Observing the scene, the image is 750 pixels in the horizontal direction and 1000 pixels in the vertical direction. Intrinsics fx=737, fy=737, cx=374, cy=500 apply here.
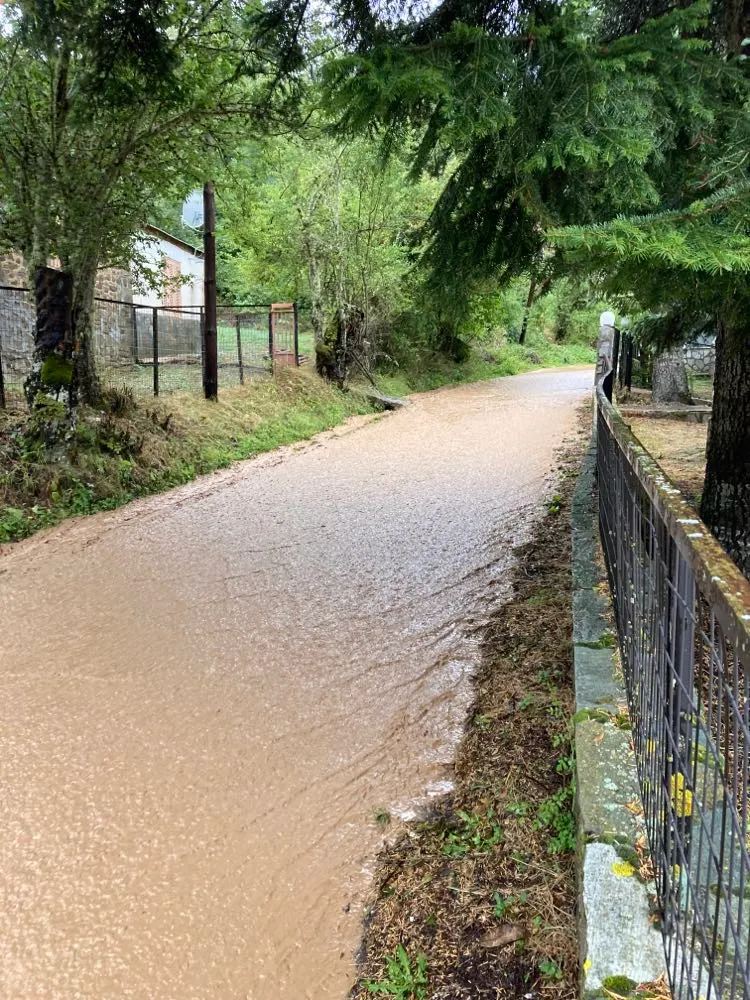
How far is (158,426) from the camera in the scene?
1102 cm

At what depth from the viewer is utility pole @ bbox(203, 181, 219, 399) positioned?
12594mm

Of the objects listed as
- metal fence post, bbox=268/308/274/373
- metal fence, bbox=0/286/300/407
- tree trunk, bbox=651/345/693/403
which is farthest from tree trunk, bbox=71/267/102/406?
tree trunk, bbox=651/345/693/403

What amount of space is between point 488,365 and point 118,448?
861 inches

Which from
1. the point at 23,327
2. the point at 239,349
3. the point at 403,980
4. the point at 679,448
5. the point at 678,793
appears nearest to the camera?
the point at 678,793

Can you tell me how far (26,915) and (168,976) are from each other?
68 centimetres

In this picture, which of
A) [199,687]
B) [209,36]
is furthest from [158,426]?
[199,687]

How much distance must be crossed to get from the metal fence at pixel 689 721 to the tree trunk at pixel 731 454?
7.74 feet

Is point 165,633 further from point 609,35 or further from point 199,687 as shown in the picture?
point 609,35

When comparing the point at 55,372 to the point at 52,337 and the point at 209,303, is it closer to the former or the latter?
the point at 52,337

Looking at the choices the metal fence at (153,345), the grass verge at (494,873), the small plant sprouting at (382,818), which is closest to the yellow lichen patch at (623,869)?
the grass verge at (494,873)

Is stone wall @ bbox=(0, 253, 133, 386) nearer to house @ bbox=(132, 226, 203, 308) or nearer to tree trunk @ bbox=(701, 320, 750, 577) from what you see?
house @ bbox=(132, 226, 203, 308)

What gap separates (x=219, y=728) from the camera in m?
4.17

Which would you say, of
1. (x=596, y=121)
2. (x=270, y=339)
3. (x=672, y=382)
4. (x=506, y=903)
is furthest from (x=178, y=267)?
(x=506, y=903)

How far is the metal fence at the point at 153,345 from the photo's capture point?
1144 centimetres
